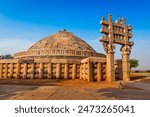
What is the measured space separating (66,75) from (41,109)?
45.7ft

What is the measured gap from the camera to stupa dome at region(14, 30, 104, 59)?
26.4 meters

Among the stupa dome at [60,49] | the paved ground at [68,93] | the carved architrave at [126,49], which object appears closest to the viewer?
the paved ground at [68,93]

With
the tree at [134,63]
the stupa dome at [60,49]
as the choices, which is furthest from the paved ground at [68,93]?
the tree at [134,63]

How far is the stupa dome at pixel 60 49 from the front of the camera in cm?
2643

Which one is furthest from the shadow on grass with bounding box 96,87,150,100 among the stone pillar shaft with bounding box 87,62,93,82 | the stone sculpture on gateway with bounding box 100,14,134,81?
the stone sculpture on gateway with bounding box 100,14,134,81

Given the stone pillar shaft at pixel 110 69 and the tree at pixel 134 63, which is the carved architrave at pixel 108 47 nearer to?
the stone pillar shaft at pixel 110 69

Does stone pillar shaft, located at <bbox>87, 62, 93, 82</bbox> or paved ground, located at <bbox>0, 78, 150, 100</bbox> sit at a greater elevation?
→ stone pillar shaft, located at <bbox>87, 62, 93, 82</bbox>

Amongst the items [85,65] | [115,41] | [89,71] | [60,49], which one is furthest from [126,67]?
[60,49]

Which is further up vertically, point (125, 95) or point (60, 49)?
point (60, 49)

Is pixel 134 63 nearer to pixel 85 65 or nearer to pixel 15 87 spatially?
pixel 85 65

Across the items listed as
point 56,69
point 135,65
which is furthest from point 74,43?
point 135,65

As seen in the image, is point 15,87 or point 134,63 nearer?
point 15,87

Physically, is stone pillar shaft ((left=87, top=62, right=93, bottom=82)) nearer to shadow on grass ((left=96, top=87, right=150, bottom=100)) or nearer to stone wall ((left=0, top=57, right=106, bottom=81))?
stone wall ((left=0, top=57, right=106, bottom=81))

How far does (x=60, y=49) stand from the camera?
88.0ft
